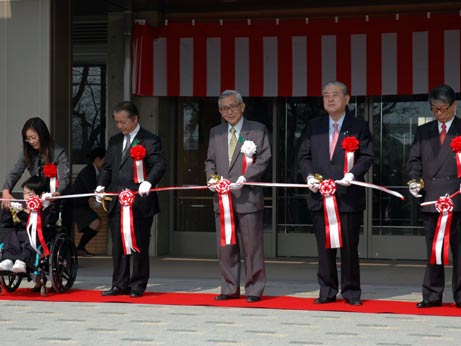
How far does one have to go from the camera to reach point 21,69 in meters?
10.5

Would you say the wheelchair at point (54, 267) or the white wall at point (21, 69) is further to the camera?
the white wall at point (21, 69)

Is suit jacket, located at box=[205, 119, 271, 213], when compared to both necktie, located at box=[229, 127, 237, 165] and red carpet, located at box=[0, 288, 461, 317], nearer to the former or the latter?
necktie, located at box=[229, 127, 237, 165]

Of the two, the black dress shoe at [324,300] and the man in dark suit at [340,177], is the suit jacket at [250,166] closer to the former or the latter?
the man in dark suit at [340,177]

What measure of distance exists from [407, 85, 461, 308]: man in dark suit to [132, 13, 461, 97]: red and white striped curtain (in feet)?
12.9

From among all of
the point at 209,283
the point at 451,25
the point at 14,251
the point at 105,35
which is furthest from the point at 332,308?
the point at 105,35

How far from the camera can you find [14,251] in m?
8.52

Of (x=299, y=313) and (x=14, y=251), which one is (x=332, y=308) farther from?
(x=14, y=251)

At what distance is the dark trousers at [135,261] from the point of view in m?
8.57

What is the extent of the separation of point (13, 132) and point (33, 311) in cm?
321

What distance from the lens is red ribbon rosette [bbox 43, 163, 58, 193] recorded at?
28.8ft

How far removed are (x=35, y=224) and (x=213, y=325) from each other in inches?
90.8

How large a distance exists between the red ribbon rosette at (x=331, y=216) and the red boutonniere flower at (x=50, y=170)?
239 centimetres

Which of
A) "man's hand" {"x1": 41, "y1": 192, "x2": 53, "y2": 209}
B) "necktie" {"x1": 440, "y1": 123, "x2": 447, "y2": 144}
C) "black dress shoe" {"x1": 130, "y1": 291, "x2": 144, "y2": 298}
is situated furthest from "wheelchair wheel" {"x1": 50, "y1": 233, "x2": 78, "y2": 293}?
"necktie" {"x1": 440, "y1": 123, "x2": 447, "y2": 144}

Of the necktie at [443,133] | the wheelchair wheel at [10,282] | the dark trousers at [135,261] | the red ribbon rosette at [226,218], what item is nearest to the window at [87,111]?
the wheelchair wheel at [10,282]
